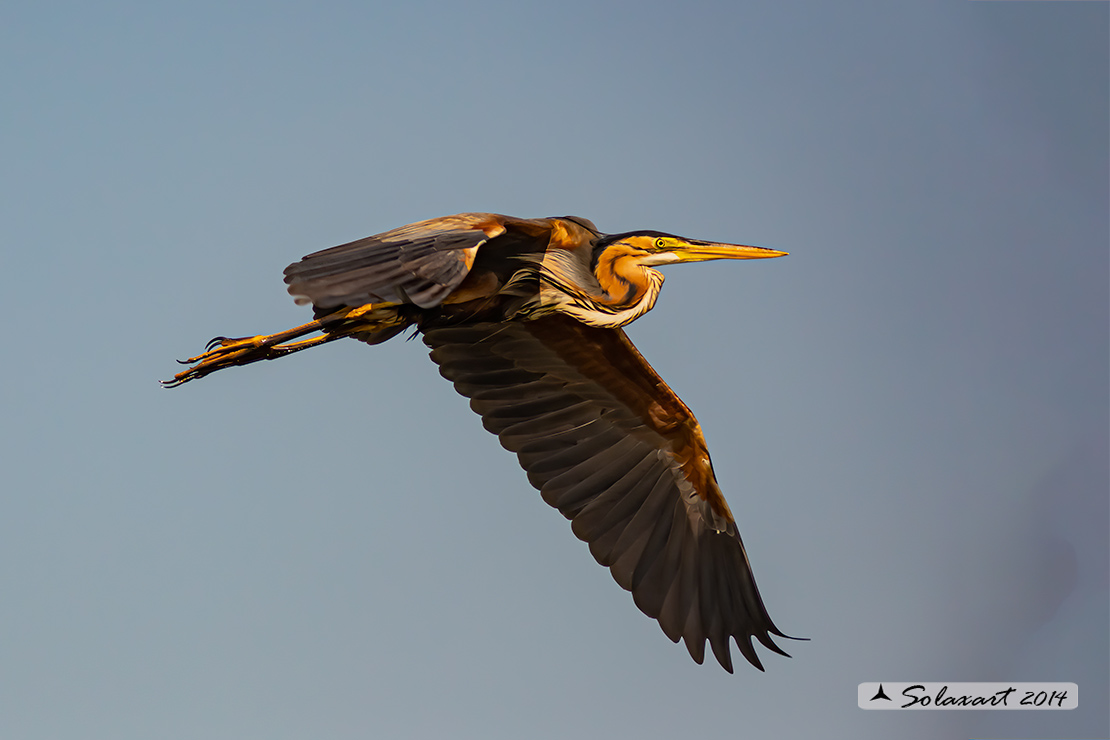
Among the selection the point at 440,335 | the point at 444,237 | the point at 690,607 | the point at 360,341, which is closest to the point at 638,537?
the point at 690,607

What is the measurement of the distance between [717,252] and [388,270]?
2.96m

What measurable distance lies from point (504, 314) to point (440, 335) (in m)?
1.34

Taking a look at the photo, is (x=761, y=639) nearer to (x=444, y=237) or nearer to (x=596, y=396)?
(x=596, y=396)

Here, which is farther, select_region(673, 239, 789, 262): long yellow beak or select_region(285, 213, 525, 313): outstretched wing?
select_region(673, 239, 789, 262): long yellow beak

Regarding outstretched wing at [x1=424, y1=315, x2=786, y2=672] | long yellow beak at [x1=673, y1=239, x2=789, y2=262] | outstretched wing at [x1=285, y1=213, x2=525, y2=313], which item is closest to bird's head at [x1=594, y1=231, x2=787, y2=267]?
long yellow beak at [x1=673, y1=239, x2=789, y2=262]

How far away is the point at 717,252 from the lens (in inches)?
364

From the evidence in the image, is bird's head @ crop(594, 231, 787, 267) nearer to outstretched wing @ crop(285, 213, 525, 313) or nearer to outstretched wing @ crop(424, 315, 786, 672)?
outstretched wing @ crop(424, 315, 786, 672)

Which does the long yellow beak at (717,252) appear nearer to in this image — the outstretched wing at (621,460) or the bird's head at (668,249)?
the bird's head at (668,249)

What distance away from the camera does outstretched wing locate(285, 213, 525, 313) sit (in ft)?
23.1

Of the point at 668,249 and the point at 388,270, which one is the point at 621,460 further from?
the point at 388,270

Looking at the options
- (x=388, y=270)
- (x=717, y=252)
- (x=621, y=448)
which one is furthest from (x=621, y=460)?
(x=388, y=270)

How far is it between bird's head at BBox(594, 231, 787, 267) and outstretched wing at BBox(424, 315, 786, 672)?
1228mm

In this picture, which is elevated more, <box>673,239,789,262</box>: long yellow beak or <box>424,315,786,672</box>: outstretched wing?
<box>673,239,789,262</box>: long yellow beak

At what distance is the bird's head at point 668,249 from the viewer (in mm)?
9031
